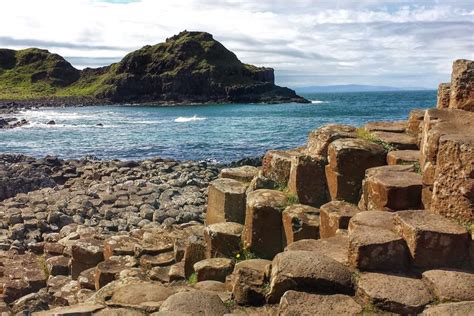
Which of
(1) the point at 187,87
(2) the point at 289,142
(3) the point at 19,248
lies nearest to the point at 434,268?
(3) the point at 19,248

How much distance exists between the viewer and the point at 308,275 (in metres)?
5.12

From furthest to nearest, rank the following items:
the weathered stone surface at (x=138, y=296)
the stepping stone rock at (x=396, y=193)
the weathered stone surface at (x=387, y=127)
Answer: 1. the weathered stone surface at (x=387, y=127)
2. the stepping stone rock at (x=396, y=193)
3. the weathered stone surface at (x=138, y=296)

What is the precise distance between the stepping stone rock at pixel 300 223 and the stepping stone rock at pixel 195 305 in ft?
6.37

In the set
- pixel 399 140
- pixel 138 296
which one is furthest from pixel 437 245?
pixel 138 296

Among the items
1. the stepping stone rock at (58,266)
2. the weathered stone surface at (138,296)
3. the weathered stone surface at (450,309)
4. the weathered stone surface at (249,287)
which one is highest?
the weathered stone surface at (450,309)

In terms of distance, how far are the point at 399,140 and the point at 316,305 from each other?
13.0ft

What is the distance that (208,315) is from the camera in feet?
17.5

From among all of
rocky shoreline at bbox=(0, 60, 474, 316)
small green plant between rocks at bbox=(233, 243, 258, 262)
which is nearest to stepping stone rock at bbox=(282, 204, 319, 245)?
rocky shoreline at bbox=(0, 60, 474, 316)

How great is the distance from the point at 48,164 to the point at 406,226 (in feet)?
78.6

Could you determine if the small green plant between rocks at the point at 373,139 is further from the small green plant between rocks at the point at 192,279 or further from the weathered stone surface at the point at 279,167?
the small green plant between rocks at the point at 192,279

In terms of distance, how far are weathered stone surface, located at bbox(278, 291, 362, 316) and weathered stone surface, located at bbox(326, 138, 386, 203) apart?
8.58ft

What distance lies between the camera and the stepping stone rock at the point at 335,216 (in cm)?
686

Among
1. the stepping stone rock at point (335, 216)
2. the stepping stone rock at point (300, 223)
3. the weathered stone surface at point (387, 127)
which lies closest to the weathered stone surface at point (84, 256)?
the stepping stone rock at point (300, 223)

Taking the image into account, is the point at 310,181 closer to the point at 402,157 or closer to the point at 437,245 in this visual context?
the point at 402,157
